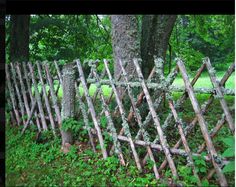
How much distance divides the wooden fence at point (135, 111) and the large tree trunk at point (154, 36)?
0.51m

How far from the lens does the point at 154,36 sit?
519 cm

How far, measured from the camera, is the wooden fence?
3.23 metres

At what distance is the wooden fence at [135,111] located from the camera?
3229 millimetres

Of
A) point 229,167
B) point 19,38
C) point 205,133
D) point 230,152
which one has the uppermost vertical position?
point 19,38

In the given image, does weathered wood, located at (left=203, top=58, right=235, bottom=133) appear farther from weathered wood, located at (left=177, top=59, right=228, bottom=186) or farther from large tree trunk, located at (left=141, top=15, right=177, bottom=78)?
large tree trunk, located at (left=141, top=15, right=177, bottom=78)

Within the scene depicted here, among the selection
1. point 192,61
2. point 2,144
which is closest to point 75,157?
point 2,144

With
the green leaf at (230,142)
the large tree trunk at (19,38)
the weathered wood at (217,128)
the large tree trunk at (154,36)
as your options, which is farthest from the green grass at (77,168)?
the large tree trunk at (19,38)

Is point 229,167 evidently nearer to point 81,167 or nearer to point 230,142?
point 230,142

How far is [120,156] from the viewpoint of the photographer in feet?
13.8

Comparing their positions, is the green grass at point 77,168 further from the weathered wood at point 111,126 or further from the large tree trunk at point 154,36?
the large tree trunk at point 154,36

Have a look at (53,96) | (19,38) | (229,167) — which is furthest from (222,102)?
(19,38)

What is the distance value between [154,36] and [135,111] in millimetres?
1710
